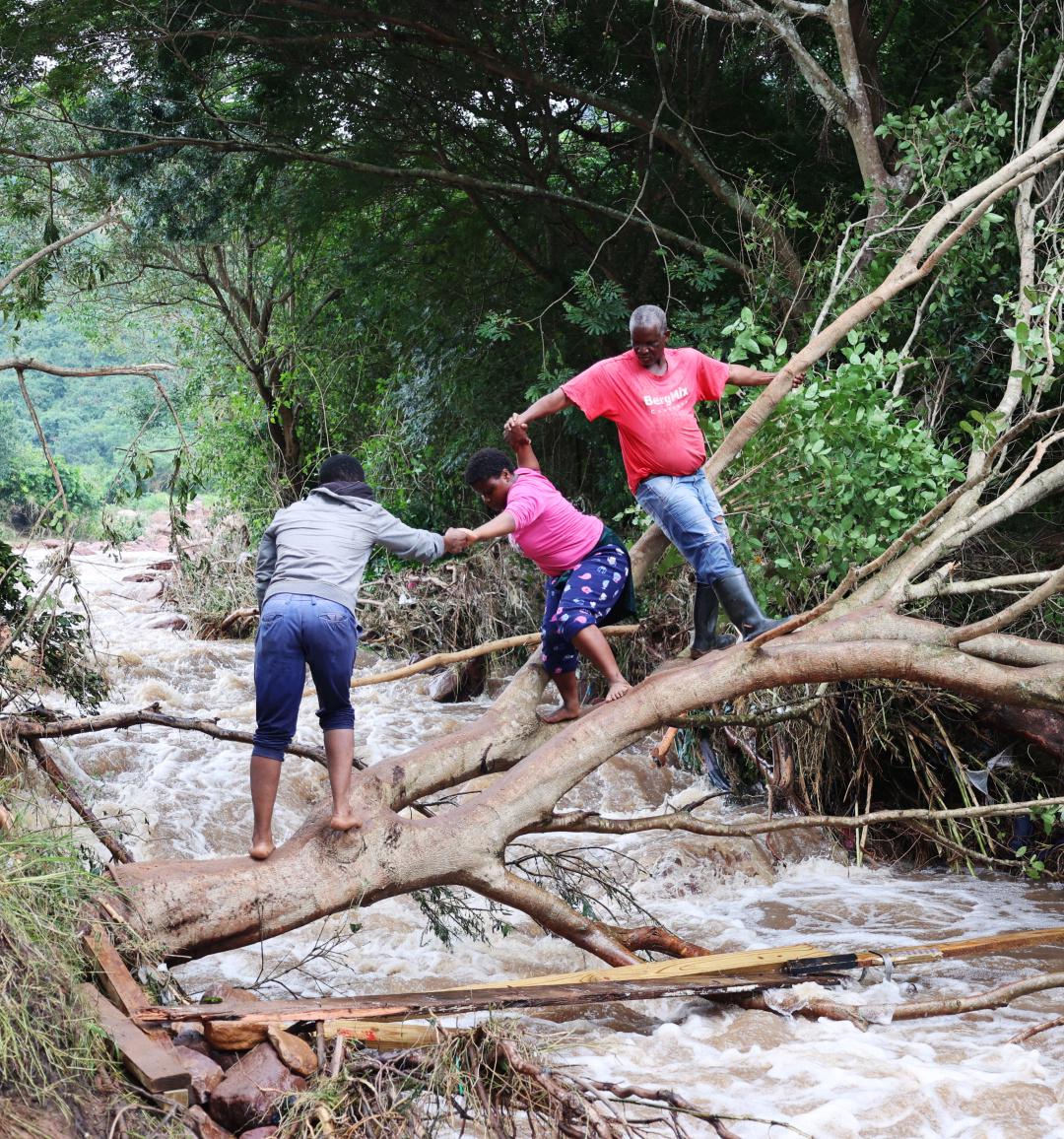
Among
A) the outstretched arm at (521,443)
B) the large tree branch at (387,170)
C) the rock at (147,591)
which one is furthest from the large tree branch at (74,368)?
the rock at (147,591)

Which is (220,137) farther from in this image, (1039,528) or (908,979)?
(908,979)

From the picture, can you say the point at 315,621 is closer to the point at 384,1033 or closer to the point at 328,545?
the point at 328,545

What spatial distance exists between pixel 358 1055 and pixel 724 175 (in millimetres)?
9193

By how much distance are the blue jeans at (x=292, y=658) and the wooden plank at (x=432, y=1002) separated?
2.82 ft

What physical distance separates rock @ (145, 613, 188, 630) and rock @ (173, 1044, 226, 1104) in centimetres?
1005

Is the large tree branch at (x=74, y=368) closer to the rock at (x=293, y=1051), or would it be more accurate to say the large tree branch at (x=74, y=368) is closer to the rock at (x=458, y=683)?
the rock at (x=293, y=1051)

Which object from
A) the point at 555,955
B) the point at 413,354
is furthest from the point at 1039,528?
the point at 413,354

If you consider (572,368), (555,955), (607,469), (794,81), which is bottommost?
(555,955)

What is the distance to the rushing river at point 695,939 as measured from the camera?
4.14m

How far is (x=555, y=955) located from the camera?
19.7ft

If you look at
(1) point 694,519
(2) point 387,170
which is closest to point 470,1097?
(1) point 694,519

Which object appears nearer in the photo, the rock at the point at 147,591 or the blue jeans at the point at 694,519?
the blue jeans at the point at 694,519

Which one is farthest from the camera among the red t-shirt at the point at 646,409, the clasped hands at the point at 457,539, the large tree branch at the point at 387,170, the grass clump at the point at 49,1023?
the large tree branch at the point at 387,170

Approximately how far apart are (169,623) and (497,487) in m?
9.16
